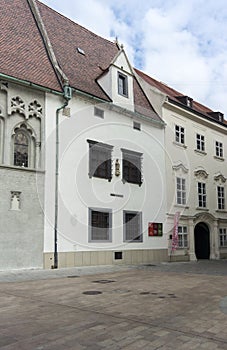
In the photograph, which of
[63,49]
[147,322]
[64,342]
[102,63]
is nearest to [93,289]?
[147,322]

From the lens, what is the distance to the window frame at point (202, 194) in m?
25.7

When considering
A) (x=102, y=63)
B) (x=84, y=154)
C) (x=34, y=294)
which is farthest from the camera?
(x=102, y=63)

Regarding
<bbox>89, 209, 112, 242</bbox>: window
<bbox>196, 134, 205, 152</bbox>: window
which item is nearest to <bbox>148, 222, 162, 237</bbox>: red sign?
<bbox>89, 209, 112, 242</bbox>: window

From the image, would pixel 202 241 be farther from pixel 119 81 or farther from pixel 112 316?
pixel 112 316

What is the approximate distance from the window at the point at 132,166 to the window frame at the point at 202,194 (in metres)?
6.13

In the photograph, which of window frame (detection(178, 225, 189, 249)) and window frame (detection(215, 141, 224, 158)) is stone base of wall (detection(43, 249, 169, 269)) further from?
window frame (detection(215, 141, 224, 158))

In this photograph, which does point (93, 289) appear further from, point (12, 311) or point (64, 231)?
point (64, 231)

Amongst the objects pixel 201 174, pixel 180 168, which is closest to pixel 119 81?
pixel 180 168

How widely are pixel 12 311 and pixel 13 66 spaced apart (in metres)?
12.5

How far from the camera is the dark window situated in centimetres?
1608

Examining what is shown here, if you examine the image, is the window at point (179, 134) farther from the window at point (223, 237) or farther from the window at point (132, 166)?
the window at point (223, 237)

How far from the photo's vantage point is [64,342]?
5.03 meters

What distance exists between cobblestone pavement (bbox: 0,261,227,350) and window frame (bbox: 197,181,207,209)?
14.8 meters

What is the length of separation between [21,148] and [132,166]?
24.3ft
